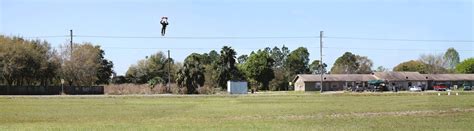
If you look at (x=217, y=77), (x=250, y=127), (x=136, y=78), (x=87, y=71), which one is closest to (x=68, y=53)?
(x=87, y=71)

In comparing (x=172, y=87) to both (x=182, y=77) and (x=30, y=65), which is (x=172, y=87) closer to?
(x=182, y=77)

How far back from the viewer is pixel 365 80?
138 meters

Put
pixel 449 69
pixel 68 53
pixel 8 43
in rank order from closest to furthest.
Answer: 1. pixel 8 43
2. pixel 68 53
3. pixel 449 69

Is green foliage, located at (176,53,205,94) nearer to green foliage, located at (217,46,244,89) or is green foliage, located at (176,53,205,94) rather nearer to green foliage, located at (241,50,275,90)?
green foliage, located at (217,46,244,89)

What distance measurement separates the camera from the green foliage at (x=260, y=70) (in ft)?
459

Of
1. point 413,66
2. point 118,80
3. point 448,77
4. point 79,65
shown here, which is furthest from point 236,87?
point 413,66

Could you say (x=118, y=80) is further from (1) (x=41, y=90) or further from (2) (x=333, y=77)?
(1) (x=41, y=90)

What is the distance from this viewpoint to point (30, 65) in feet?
289

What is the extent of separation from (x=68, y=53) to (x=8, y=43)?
13891 mm

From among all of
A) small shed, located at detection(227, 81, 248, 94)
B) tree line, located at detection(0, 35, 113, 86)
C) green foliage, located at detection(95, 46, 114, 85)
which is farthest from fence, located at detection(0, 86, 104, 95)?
green foliage, located at detection(95, 46, 114, 85)

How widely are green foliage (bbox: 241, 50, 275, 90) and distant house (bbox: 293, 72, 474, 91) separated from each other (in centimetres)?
656

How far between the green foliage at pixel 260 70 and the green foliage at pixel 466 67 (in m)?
67.3

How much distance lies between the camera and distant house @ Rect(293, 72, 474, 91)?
440 feet

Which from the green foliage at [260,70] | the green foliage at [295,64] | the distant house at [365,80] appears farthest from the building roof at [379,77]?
the green foliage at [295,64]
